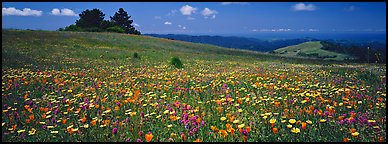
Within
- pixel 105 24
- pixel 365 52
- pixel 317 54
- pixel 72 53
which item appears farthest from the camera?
pixel 317 54

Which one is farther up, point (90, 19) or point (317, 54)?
point (90, 19)

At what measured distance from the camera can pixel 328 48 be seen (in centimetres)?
13162

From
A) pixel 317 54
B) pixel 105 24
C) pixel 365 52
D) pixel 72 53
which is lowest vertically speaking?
pixel 317 54

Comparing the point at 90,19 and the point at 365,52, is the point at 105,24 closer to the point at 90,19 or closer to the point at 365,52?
the point at 90,19

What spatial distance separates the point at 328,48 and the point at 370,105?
457ft

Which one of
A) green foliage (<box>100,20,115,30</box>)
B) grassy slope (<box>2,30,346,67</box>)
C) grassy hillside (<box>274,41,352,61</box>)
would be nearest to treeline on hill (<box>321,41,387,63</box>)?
grassy hillside (<box>274,41,352,61</box>)

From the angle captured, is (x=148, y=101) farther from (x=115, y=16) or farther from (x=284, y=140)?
(x=115, y=16)

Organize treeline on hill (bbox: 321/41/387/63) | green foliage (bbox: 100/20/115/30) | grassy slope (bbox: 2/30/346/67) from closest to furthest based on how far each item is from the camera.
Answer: treeline on hill (bbox: 321/41/387/63) < grassy slope (bbox: 2/30/346/67) < green foliage (bbox: 100/20/115/30)

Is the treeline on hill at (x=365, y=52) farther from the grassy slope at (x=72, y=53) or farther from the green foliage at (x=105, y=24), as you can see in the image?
the green foliage at (x=105, y=24)

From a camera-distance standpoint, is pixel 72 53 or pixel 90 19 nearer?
pixel 72 53

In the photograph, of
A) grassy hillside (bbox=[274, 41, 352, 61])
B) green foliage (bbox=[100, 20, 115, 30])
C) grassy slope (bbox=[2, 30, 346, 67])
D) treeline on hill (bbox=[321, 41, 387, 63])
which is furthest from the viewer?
grassy hillside (bbox=[274, 41, 352, 61])

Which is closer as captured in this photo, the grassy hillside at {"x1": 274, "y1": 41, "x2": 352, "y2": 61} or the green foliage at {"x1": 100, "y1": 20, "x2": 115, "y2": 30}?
the green foliage at {"x1": 100, "y1": 20, "x2": 115, "y2": 30}

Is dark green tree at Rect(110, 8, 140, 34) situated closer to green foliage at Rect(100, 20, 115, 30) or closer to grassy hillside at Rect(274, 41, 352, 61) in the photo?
green foliage at Rect(100, 20, 115, 30)

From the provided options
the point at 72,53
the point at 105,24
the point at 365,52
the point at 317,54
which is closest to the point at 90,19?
the point at 105,24
